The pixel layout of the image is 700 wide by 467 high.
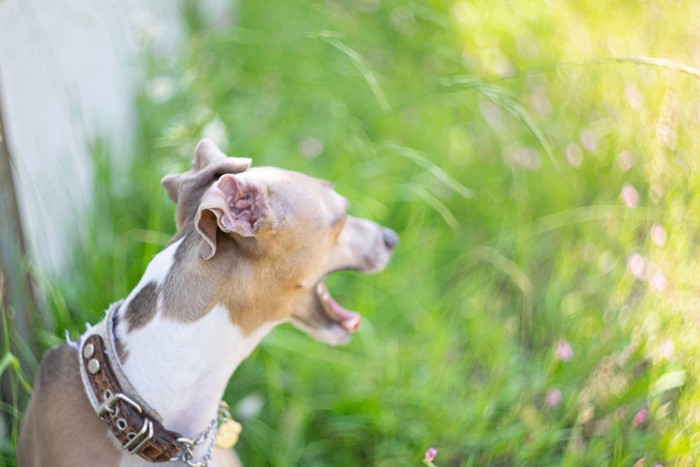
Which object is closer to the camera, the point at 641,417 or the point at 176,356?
the point at 176,356

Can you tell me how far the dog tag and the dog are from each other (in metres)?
0.08

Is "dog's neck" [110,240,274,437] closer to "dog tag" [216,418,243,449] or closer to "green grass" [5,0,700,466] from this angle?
"dog tag" [216,418,243,449]

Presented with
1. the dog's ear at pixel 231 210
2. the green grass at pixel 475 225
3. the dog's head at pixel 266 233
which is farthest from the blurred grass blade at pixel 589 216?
the dog's ear at pixel 231 210

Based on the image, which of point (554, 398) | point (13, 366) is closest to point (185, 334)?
point (13, 366)

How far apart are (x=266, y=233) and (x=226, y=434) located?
627 millimetres

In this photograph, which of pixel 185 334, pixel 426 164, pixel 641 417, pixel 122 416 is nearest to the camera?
pixel 122 416

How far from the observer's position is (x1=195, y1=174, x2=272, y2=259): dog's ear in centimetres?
183

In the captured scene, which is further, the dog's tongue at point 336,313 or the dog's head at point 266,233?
the dog's tongue at point 336,313

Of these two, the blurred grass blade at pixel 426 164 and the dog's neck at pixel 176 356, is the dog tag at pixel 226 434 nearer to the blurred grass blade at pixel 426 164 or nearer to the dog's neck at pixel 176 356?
the dog's neck at pixel 176 356

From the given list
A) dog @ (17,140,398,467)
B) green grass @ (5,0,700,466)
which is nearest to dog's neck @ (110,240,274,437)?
dog @ (17,140,398,467)

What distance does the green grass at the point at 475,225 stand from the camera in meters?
2.57

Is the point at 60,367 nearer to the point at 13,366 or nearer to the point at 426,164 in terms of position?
the point at 13,366

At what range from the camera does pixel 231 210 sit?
6.31 ft

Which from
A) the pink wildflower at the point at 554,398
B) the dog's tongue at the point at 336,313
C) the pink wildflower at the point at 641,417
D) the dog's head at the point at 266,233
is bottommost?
the pink wildflower at the point at 554,398
